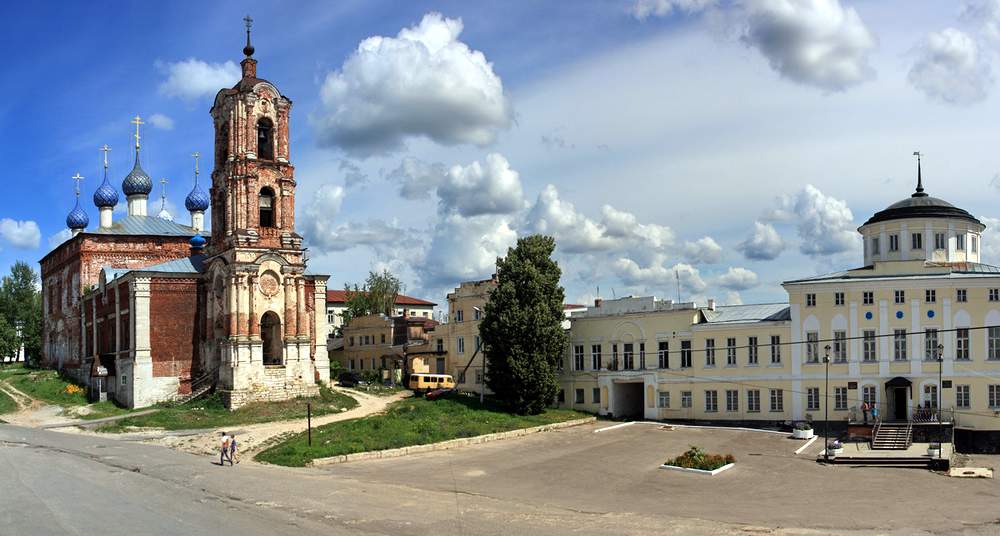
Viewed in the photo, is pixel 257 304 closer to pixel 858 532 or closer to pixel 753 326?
pixel 753 326

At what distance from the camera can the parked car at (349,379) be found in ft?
216

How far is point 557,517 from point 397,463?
11.9 m

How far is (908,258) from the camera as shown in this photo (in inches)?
1956

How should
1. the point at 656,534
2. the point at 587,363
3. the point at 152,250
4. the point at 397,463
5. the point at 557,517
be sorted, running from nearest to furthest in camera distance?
the point at 656,534 < the point at 557,517 < the point at 397,463 < the point at 587,363 < the point at 152,250

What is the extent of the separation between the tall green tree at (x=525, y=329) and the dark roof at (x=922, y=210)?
63.6 ft

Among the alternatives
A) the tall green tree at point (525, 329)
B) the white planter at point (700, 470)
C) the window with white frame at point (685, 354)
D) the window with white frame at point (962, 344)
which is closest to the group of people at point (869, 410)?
the window with white frame at point (962, 344)

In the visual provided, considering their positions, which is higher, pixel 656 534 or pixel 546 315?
pixel 546 315

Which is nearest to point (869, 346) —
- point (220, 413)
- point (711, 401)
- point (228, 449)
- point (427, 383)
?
point (711, 401)

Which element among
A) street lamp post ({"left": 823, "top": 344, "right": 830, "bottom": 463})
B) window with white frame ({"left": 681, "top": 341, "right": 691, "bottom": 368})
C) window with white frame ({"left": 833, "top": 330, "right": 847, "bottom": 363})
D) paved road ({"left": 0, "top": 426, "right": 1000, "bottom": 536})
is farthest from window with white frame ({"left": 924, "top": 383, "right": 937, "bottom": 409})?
window with white frame ({"left": 681, "top": 341, "right": 691, "bottom": 368})

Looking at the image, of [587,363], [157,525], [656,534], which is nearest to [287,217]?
[587,363]

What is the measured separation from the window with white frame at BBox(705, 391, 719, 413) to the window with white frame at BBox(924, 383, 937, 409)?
34.3ft

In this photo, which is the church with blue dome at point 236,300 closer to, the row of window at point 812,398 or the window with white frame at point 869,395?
the row of window at point 812,398

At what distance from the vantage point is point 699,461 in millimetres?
33719

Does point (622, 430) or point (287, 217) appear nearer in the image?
point (622, 430)
